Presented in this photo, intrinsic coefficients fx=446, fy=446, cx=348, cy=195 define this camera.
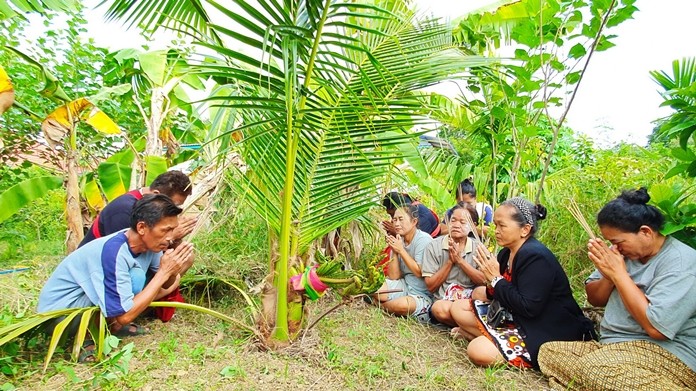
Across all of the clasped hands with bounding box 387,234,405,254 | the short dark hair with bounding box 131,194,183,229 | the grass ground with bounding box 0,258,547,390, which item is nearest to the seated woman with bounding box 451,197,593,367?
the grass ground with bounding box 0,258,547,390

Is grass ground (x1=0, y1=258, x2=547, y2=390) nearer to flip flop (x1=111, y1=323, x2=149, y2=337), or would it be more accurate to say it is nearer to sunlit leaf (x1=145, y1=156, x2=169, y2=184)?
flip flop (x1=111, y1=323, x2=149, y2=337)

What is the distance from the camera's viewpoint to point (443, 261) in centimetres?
366

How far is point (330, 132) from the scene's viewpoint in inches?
106

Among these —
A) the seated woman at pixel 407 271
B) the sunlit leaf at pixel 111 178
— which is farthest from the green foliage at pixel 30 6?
the seated woman at pixel 407 271

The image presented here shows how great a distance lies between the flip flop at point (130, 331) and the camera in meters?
3.00

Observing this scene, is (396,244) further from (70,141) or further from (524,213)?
(70,141)

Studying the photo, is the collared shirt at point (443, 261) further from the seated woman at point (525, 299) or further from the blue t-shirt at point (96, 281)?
the blue t-shirt at point (96, 281)

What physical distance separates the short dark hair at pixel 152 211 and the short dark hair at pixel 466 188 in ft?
9.47

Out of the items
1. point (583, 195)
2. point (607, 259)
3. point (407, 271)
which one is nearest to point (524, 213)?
point (607, 259)

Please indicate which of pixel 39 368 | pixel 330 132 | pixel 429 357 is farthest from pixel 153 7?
pixel 429 357

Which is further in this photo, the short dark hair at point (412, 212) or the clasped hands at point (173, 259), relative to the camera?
the short dark hair at point (412, 212)

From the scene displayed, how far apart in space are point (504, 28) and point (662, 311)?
13.5ft

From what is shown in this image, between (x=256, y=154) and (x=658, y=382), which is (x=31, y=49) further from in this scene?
(x=658, y=382)

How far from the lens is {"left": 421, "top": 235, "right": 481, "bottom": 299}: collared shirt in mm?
3582
